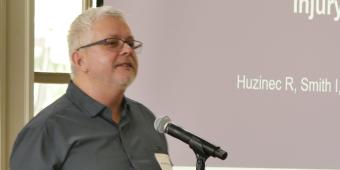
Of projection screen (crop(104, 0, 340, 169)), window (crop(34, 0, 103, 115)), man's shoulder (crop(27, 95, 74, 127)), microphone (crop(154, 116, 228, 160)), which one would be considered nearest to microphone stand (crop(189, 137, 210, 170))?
microphone (crop(154, 116, 228, 160))

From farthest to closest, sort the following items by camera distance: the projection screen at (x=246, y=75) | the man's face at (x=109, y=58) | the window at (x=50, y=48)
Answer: the window at (x=50, y=48) → the projection screen at (x=246, y=75) → the man's face at (x=109, y=58)

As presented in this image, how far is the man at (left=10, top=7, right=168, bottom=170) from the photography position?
1.66m

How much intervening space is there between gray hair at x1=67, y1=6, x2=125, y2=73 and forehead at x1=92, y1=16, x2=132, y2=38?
0.01 meters

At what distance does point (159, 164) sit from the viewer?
1.84 m

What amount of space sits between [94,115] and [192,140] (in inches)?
18.1

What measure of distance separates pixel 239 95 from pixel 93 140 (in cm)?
113

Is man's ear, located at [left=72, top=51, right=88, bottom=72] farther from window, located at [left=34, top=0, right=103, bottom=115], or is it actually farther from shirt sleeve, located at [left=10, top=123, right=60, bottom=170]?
window, located at [left=34, top=0, right=103, bottom=115]

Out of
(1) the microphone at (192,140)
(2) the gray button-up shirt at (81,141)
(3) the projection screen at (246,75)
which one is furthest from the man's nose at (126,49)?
(3) the projection screen at (246,75)

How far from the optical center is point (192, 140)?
1475 millimetres

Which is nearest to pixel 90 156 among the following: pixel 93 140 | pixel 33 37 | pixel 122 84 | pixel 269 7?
pixel 93 140

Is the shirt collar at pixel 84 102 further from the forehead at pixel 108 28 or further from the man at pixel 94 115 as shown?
the forehead at pixel 108 28

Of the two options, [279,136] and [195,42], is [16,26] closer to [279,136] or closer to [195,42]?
[195,42]

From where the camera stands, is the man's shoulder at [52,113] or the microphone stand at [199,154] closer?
the microphone stand at [199,154]

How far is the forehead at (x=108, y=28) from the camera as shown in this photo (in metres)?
1.77
